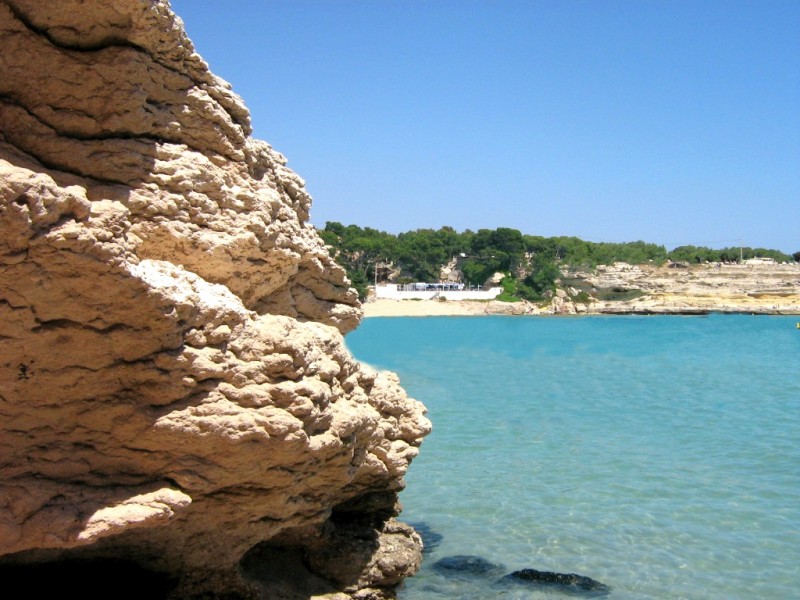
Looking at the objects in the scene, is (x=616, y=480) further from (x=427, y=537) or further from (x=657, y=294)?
(x=657, y=294)

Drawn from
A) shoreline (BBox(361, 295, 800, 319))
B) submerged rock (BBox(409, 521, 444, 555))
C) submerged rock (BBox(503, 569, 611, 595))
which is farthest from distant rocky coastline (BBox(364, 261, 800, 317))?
submerged rock (BBox(503, 569, 611, 595))

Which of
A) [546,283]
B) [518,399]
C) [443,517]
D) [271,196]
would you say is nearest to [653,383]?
[518,399]

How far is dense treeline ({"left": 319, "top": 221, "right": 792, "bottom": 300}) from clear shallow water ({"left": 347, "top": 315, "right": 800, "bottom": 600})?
65.9m

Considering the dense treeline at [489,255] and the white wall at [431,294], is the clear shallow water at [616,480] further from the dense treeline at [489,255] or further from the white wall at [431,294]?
the dense treeline at [489,255]

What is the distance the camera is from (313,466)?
4586 mm

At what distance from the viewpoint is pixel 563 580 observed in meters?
7.55

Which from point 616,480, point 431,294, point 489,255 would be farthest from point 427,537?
point 489,255

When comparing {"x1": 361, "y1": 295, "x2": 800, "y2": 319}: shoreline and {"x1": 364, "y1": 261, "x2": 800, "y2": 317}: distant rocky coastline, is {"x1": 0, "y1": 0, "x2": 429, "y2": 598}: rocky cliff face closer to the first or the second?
{"x1": 361, "y1": 295, "x2": 800, "y2": 319}: shoreline

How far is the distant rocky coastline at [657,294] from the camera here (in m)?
85.5

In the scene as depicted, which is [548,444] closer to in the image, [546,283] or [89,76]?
[89,76]

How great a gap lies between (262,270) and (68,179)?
1397mm

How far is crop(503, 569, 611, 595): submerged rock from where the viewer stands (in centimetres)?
737

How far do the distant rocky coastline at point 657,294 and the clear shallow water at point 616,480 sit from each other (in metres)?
59.0

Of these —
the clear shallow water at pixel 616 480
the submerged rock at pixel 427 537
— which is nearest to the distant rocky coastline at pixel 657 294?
the clear shallow water at pixel 616 480
